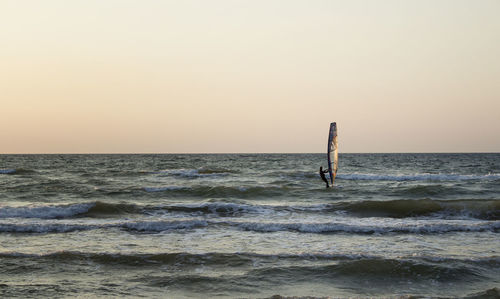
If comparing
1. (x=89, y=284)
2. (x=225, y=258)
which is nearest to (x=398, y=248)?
(x=225, y=258)

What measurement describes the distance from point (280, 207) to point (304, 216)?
84.3 inches

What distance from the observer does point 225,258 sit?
8.59m

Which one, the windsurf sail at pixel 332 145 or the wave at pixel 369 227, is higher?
the windsurf sail at pixel 332 145

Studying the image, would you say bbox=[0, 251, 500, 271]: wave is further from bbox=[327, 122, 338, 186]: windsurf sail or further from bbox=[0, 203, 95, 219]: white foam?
bbox=[327, 122, 338, 186]: windsurf sail

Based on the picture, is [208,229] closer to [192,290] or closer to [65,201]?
[192,290]

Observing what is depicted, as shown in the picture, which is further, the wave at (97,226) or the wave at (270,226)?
the wave at (97,226)

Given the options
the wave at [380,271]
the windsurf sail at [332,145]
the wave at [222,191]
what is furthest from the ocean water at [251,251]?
the wave at [222,191]

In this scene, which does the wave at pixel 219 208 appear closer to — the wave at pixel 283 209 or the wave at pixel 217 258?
the wave at pixel 283 209

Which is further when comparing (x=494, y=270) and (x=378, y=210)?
(x=378, y=210)

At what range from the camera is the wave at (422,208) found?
608 inches

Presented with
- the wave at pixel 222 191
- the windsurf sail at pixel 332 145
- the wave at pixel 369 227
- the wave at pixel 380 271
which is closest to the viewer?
the wave at pixel 380 271

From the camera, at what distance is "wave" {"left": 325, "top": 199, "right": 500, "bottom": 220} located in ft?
50.7

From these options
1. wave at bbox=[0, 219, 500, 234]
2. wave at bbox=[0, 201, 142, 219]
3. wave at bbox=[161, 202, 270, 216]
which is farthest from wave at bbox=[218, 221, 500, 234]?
wave at bbox=[0, 201, 142, 219]

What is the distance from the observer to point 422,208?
16.2 m
